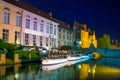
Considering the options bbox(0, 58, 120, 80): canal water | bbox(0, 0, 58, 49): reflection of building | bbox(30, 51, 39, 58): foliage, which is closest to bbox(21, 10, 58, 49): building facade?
bbox(0, 0, 58, 49): reflection of building

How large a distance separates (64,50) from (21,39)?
53.7 feet

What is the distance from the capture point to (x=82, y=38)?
103625 millimetres

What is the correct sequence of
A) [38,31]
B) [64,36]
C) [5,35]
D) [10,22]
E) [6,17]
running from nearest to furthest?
[5,35], [6,17], [10,22], [38,31], [64,36]

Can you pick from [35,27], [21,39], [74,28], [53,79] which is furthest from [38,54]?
[74,28]

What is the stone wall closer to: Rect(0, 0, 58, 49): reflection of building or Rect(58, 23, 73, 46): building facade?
Rect(0, 0, 58, 49): reflection of building

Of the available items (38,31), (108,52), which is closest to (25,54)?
(38,31)

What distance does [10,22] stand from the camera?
158 ft

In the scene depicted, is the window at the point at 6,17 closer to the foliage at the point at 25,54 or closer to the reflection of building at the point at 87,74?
the foliage at the point at 25,54

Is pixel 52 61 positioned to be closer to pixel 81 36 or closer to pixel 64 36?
pixel 64 36

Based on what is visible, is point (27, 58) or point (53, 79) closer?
point (53, 79)

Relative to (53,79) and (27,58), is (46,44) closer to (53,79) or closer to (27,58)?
(27,58)

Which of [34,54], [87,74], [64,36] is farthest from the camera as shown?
[64,36]

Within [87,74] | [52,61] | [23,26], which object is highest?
[23,26]

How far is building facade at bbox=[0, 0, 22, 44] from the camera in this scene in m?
45.4
